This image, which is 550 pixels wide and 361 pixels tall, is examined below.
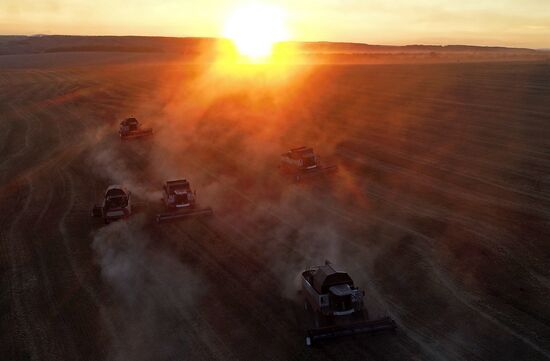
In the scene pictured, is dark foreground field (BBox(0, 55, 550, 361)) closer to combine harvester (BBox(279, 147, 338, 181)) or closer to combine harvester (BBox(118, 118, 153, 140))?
combine harvester (BBox(279, 147, 338, 181))

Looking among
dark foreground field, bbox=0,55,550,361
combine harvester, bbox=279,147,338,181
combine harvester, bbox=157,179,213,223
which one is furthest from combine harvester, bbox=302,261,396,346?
combine harvester, bbox=279,147,338,181

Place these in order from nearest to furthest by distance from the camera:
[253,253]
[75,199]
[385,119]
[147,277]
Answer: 1. [147,277]
2. [253,253]
3. [75,199]
4. [385,119]

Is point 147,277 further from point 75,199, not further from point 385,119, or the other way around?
point 385,119

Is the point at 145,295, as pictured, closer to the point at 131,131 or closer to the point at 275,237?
the point at 275,237

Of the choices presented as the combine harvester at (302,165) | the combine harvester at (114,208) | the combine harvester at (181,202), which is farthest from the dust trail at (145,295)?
the combine harvester at (302,165)

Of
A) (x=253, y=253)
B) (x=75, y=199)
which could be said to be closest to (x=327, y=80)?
(x=75, y=199)

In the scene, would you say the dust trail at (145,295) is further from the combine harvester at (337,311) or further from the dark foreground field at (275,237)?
the combine harvester at (337,311)
